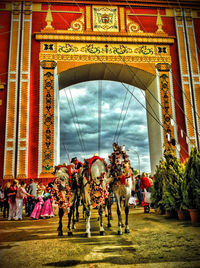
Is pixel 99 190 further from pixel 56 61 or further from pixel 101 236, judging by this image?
pixel 56 61

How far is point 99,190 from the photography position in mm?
5461

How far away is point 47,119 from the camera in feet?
44.9

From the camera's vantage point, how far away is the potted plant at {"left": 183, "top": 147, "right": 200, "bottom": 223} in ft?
21.8

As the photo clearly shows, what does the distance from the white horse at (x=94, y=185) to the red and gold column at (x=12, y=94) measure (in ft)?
26.6

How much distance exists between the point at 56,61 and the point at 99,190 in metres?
10.9

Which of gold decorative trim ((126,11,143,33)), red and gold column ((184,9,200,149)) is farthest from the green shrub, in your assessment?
gold decorative trim ((126,11,143,33))

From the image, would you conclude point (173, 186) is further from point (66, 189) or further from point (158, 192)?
point (66, 189)

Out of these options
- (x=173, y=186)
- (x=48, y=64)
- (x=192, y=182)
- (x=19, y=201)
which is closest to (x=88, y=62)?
(x=48, y=64)

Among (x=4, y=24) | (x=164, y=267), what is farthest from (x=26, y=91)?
(x=164, y=267)

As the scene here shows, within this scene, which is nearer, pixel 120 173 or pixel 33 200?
pixel 120 173

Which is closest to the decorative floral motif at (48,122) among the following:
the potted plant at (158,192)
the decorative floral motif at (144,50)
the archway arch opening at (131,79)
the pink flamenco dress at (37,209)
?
the archway arch opening at (131,79)

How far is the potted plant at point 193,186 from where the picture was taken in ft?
21.8

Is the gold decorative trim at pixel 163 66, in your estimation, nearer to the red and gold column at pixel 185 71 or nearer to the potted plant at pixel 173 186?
the red and gold column at pixel 185 71

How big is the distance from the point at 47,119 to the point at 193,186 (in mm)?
9144
